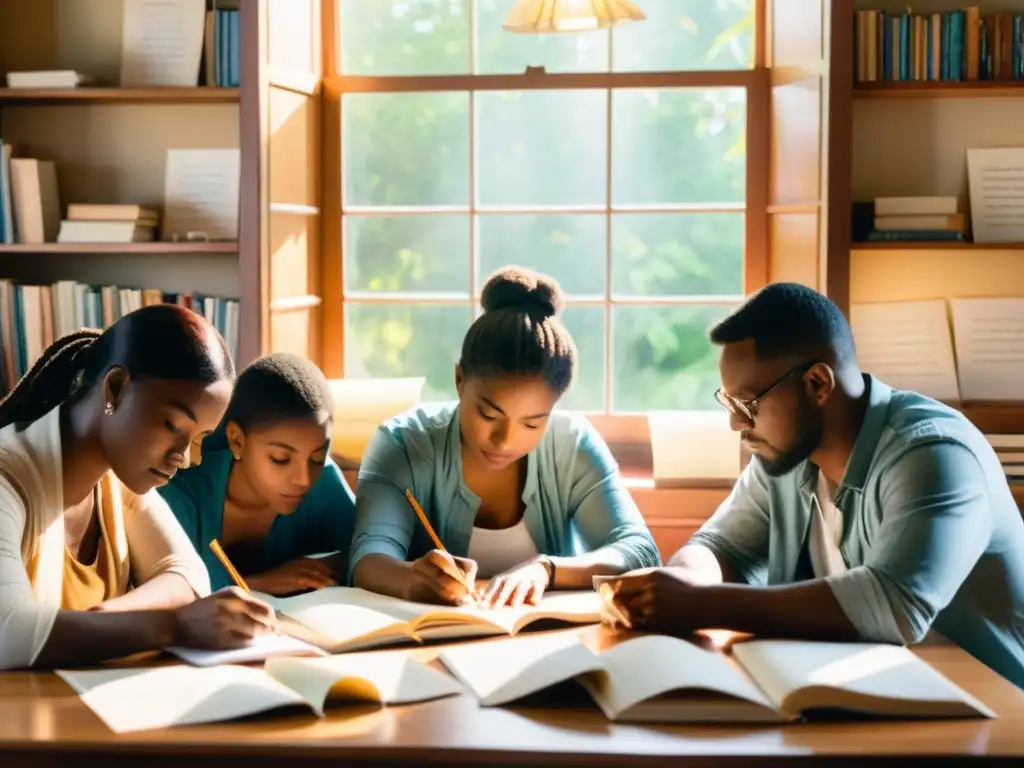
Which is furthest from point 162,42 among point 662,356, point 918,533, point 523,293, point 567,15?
point 918,533

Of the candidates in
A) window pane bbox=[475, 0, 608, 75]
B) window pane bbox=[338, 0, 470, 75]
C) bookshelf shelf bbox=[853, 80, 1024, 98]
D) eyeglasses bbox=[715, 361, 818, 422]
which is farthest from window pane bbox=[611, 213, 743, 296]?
eyeglasses bbox=[715, 361, 818, 422]

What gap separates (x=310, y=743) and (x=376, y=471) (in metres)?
1.05

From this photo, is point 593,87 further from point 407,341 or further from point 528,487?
point 528,487

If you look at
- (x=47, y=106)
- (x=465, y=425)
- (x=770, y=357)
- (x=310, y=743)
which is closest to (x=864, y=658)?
(x=770, y=357)

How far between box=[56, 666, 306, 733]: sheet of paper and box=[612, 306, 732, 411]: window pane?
2.54 m

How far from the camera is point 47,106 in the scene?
13.4 ft

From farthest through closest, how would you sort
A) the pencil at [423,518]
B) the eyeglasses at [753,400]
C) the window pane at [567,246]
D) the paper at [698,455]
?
the window pane at [567,246] → the paper at [698,455] → the pencil at [423,518] → the eyeglasses at [753,400]

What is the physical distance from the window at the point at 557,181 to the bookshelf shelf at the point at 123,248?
550mm

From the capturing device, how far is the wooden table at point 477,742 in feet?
4.88

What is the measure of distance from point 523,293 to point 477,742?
1.19 meters

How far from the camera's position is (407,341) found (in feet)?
13.8

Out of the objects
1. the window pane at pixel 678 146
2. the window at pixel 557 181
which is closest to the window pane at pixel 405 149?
the window at pixel 557 181

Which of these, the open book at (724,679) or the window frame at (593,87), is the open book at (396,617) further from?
the window frame at (593,87)

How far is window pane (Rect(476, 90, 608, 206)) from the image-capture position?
412 cm
